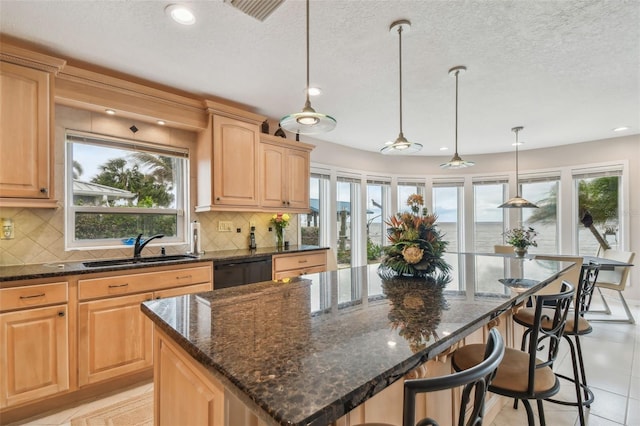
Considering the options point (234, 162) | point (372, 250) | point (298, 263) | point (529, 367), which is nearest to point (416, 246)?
point (529, 367)

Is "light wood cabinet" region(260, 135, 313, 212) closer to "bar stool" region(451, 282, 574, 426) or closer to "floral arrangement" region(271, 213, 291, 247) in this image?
"floral arrangement" region(271, 213, 291, 247)

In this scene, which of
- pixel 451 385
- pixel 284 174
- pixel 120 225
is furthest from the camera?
pixel 284 174

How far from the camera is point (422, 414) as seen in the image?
140 centimetres

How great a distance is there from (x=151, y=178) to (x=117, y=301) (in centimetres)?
136

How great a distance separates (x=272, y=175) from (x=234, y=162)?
55 centimetres

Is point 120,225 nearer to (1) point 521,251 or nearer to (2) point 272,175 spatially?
(2) point 272,175

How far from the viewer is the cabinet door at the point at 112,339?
222 centimetres

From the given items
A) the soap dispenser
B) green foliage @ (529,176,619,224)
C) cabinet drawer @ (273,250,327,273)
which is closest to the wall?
the soap dispenser

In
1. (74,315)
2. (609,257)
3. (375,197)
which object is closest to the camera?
(74,315)

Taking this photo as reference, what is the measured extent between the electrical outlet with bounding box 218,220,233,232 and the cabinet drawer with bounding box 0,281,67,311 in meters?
1.59

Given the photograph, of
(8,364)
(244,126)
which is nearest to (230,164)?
(244,126)

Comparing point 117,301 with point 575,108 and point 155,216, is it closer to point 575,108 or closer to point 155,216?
point 155,216

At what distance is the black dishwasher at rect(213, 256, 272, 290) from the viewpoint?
9.46 feet

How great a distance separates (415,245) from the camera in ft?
6.15
